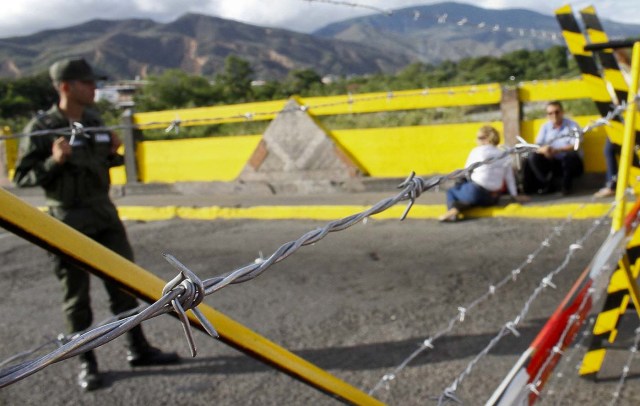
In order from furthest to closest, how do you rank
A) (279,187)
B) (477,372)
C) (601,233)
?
1. (279,187)
2. (601,233)
3. (477,372)

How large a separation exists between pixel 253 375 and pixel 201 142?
7.48m

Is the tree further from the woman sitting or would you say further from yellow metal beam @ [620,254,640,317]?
yellow metal beam @ [620,254,640,317]

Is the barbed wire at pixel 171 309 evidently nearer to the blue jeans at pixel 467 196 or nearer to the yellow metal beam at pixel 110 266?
the yellow metal beam at pixel 110 266

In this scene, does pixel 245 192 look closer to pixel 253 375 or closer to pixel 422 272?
pixel 422 272

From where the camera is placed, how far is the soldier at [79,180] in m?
3.62

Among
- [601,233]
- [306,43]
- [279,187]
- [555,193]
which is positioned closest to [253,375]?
[601,233]

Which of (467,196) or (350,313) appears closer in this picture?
(350,313)

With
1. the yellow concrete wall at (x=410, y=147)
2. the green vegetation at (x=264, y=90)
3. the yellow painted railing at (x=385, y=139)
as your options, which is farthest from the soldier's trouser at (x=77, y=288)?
the yellow concrete wall at (x=410, y=147)

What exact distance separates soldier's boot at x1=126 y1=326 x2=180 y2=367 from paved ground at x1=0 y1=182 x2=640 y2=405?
6 centimetres

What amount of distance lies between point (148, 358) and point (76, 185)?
1.04 m

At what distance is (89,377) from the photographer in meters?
3.63

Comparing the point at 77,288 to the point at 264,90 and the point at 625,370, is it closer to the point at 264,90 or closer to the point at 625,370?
the point at 625,370

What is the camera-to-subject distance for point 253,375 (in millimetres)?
3635

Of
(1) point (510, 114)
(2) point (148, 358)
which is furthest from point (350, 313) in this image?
(1) point (510, 114)
